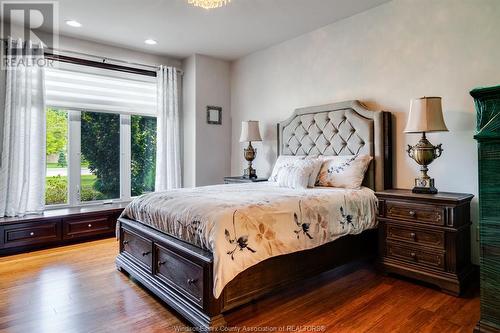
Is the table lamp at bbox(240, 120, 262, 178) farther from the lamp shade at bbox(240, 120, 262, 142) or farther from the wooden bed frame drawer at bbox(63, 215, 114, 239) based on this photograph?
the wooden bed frame drawer at bbox(63, 215, 114, 239)

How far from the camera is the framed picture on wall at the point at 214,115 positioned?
4957mm

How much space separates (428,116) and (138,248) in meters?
2.69

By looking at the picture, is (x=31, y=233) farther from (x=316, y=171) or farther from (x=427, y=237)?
(x=427, y=237)

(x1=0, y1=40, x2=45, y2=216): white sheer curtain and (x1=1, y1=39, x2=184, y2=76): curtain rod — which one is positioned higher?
(x1=1, y1=39, x2=184, y2=76): curtain rod

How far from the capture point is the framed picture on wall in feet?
16.3

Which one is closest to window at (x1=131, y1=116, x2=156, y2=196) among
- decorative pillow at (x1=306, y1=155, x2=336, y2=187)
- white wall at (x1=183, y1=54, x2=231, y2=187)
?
white wall at (x1=183, y1=54, x2=231, y2=187)

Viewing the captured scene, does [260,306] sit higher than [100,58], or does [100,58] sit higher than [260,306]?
[100,58]

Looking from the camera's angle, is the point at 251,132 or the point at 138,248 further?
the point at 251,132

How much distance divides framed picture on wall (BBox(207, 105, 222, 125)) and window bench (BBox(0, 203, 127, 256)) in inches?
74.4

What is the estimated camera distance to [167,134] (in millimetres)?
4797

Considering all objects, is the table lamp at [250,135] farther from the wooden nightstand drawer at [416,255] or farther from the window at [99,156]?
the wooden nightstand drawer at [416,255]

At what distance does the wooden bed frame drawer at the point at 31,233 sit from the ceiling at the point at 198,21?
7.86ft

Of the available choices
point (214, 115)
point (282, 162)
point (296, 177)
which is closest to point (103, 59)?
point (214, 115)

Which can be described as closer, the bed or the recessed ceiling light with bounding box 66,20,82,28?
the bed
